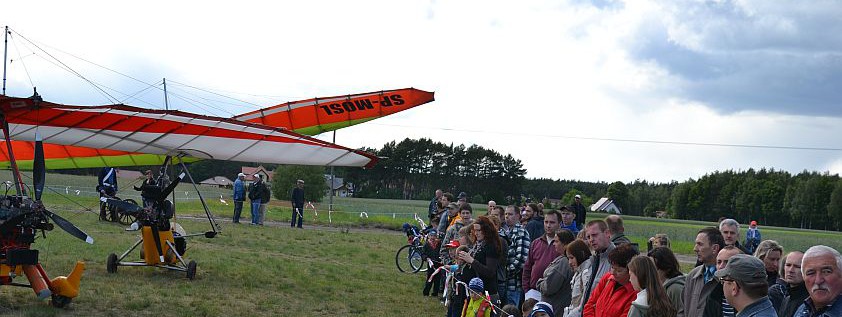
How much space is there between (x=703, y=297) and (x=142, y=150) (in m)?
9.91

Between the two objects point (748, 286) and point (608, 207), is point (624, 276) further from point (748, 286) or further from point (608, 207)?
point (608, 207)

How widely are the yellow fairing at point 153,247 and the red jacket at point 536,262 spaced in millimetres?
6264

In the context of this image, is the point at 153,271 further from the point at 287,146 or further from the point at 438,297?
the point at 438,297

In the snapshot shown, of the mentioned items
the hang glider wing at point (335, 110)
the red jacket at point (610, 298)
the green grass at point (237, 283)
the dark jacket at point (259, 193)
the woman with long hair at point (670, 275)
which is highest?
the hang glider wing at point (335, 110)

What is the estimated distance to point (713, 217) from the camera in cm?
6956

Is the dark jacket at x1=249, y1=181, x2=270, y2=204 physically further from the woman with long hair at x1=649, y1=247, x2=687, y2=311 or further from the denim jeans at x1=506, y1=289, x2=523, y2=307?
the woman with long hair at x1=649, y1=247, x2=687, y2=311

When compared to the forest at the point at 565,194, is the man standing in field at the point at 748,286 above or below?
below

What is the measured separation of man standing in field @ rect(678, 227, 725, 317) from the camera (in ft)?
16.9

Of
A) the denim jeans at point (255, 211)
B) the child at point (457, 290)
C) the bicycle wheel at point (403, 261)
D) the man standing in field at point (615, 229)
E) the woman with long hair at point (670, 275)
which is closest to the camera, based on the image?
the woman with long hair at point (670, 275)

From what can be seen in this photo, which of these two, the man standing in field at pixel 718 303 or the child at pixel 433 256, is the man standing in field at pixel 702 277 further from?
the child at pixel 433 256

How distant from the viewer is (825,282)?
387 cm

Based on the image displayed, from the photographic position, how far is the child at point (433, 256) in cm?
1255

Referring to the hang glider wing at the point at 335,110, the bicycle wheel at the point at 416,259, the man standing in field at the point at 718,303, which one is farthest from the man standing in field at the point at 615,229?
the hang glider wing at the point at 335,110

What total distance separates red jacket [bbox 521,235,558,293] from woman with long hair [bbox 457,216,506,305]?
38 centimetres
